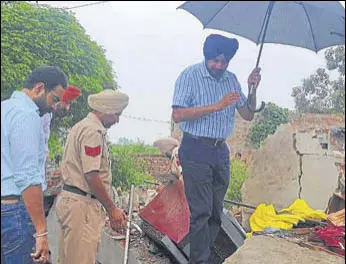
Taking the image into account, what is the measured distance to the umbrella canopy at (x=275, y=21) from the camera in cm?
296

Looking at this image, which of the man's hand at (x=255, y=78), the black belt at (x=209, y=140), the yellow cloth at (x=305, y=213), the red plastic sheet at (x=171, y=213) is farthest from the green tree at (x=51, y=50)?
the yellow cloth at (x=305, y=213)

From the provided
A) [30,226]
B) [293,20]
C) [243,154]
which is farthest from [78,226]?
[243,154]

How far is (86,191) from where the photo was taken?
291cm

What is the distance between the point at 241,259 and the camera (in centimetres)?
292

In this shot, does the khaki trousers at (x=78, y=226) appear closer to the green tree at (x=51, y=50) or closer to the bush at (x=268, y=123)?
the green tree at (x=51, y=50)

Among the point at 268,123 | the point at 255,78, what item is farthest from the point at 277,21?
the point at 268,123

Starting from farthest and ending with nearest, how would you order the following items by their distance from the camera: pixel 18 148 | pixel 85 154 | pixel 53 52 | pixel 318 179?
1. pixel 318 179
2. pixel 53 52
3. pixel 85 154
4. pixel 18 148

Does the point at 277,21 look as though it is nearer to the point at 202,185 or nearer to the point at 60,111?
the point at 202,185

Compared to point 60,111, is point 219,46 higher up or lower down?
higher up

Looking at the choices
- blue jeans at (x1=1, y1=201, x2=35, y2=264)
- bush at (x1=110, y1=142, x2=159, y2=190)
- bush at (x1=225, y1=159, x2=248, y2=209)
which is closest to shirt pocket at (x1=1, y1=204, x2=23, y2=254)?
blue jeans at (x1=1, y1=201, x2=35, y2=264)

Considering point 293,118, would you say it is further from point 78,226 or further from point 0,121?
point 0,121

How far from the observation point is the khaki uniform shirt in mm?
2828

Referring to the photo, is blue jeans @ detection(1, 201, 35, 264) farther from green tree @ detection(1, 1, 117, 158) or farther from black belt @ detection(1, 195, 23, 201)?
green tree @ detection(1, 1, 117, 158)

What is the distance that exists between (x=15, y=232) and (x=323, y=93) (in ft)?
28.8
